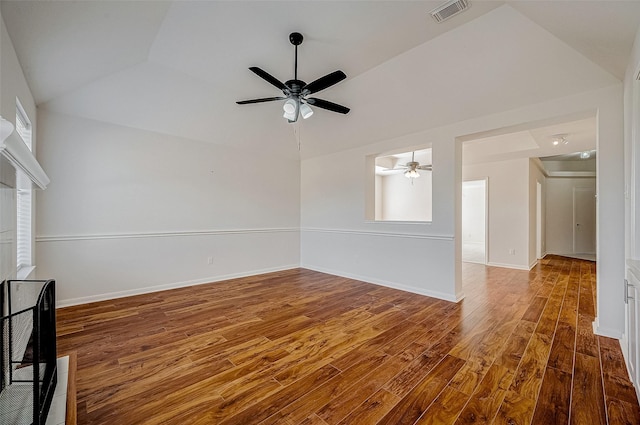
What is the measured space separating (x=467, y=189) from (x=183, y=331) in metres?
11.2

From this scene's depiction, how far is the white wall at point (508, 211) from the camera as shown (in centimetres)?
593

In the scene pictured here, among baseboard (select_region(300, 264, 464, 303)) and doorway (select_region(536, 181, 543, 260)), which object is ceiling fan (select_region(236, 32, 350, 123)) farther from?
doorway (select_region(536, 181, 543, 260))

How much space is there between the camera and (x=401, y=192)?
31.2 feet

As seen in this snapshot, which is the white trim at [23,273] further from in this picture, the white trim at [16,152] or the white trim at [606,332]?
the white trim at [606,332]

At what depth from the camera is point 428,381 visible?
1966 mm

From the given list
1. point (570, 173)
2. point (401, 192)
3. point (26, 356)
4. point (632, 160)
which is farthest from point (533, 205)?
point (26, 356)

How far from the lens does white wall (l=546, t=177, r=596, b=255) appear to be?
26.3 ft

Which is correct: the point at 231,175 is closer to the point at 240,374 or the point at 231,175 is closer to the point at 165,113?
the point at 165,113

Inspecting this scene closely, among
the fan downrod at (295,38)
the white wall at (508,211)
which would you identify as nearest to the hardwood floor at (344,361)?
the white wall at (508,211)

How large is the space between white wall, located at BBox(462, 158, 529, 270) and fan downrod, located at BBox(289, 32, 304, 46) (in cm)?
568

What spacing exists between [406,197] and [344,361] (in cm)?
785

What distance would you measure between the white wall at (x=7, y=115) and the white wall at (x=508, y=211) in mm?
7533

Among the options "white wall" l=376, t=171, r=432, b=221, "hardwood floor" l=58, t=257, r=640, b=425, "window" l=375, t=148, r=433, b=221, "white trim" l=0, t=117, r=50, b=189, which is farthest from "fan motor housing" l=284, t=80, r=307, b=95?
"white wall" l=376, t=171, r=432, b=221

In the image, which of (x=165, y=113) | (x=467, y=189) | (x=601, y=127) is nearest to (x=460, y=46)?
(x=601, y=127)
